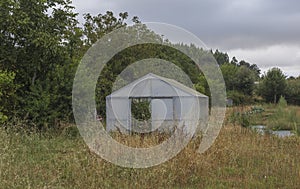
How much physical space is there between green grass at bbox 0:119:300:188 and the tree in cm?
2006

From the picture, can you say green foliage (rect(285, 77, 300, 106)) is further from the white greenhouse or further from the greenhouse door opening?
the greenhouse door opening

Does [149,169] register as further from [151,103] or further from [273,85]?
[273,85]


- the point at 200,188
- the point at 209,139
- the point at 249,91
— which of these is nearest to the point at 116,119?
the point at 209,139

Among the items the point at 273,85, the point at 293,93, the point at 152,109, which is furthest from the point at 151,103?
the point at 293,93

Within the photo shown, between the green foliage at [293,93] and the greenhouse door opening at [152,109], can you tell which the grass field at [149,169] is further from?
the green foliage at [293,93]

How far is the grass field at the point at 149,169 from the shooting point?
441 cm

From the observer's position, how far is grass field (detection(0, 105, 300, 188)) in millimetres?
4406

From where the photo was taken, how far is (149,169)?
480cm

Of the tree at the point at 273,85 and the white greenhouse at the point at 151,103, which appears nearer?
the white greenhouse at the point at 151,103

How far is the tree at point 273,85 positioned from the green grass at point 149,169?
2006 cm

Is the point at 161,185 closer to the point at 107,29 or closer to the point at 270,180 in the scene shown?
the point at 270,180

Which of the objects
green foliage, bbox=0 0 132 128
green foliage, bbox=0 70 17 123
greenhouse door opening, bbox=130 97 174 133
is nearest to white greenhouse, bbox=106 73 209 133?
greenhouse door opening, bbox=130 97 174 133

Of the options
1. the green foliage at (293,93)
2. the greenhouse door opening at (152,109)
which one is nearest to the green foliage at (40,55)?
the greenhouse door opening at (152,109)

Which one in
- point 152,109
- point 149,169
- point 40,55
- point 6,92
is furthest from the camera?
point 152,109
